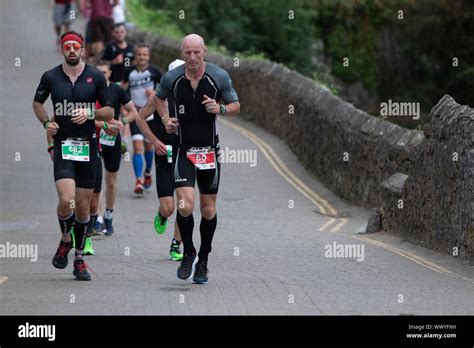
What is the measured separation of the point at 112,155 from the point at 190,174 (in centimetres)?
444

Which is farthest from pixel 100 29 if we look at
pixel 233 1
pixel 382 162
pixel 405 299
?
pixel 405 299

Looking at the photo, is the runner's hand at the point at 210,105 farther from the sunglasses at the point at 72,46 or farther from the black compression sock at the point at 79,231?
the black compression sock at the point at 79,231

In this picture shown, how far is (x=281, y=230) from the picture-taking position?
16859 mm

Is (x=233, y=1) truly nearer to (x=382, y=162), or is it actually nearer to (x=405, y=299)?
(x=382, y=162)

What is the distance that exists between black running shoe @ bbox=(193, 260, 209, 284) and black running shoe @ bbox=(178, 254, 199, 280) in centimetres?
8

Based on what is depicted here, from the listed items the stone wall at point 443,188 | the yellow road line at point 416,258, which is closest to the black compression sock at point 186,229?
the yellow road line at point 416,258

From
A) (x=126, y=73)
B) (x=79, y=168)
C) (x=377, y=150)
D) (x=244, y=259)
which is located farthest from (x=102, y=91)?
(x=377, y=150)

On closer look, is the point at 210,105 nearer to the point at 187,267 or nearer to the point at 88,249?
the point at 187,267

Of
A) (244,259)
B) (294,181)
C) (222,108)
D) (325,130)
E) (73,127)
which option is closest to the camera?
(222,108)

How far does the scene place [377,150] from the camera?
1852 cm

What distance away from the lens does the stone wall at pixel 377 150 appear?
13.8m

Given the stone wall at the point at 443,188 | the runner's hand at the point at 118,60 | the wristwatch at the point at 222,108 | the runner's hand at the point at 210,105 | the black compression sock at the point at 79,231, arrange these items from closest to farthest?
the runner's hand at the point at 210,105 → the wristwatch at the point at 222,108 → the black compression sock at the point at 79,231 → the stone wall at the point at 443,188 → the runner's hand at the point at 118,60

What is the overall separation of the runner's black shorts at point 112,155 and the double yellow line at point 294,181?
3306 mm

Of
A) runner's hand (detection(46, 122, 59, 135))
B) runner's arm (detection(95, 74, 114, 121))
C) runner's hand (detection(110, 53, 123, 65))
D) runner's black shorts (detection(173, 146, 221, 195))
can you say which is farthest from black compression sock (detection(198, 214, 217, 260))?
runner's hand (detection(110, 53, 123, 65))
